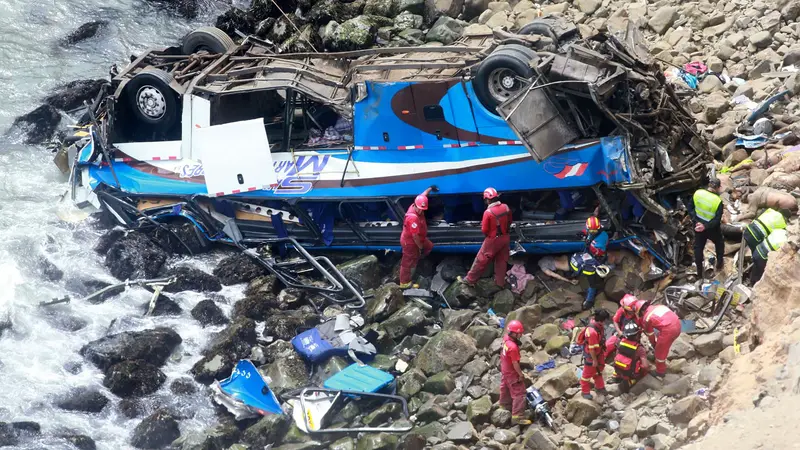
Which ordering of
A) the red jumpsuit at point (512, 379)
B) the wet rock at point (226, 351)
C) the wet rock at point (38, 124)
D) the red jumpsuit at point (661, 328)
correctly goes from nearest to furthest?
the red jumpsuit at point (661, 328) < the red jumpsuit at point (512, 379) < the wet rock at point (226, 351) < the wet rock at point (38, 124)

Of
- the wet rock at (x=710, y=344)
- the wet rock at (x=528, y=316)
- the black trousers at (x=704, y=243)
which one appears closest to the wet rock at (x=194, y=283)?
the wet rock at (x=528, y=316)

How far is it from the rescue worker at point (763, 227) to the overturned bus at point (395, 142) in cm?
88

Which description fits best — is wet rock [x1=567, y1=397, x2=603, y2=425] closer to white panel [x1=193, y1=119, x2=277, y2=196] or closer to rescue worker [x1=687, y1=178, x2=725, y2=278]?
rescue worker [x1=687, y1=178, x2=725, y2=278]

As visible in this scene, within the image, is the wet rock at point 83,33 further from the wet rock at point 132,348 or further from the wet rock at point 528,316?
the wet rock at point 528,316

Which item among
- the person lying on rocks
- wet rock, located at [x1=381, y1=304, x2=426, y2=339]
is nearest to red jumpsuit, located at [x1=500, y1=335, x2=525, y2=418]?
wet rock, located at [x1=381, y1=304, x2=426, y2=339]

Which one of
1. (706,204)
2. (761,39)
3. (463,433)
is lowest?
(463,433)

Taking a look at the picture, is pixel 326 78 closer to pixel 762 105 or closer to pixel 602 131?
pixel 602 131

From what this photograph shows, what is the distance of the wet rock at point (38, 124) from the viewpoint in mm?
14508

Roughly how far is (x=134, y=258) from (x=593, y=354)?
6152 millimetres

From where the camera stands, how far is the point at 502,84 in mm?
9711

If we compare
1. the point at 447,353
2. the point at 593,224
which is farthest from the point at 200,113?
the point at 593,224

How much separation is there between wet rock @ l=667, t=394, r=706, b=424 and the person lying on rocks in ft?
8.23

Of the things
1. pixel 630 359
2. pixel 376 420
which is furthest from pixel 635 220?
pixel 376 420

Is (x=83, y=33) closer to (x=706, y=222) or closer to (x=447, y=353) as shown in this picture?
(x=447, y=353)
